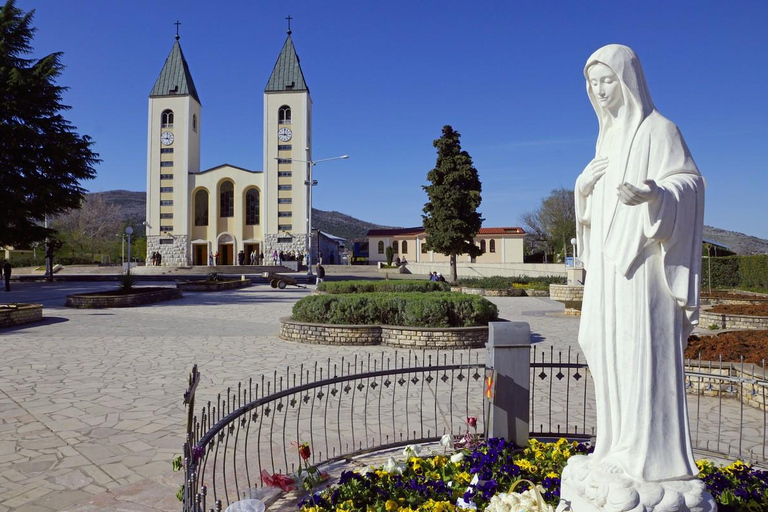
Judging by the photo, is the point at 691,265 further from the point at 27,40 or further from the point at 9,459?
the point at 27,40

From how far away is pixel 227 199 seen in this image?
59.7m

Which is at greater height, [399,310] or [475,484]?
[399,310]

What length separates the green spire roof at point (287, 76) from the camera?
5684 centimetres

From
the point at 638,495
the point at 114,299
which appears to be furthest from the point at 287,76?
the point at 638,495

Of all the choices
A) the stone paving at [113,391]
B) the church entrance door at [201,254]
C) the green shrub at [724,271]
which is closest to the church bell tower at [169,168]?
the church entrance door at [201,254]

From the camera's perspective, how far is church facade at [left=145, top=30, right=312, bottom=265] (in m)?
55.6

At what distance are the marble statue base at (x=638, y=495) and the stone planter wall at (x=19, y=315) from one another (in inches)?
596

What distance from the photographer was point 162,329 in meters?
13.6

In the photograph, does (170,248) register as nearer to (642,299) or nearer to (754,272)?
(754,272)

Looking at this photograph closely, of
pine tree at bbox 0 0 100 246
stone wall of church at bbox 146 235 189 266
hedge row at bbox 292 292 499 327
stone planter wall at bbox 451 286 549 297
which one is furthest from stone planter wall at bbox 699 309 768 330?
stone wall of church at bbox 146 235 189 266

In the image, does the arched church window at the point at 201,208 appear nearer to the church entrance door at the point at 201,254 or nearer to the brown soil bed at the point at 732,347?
the church entrance door at the point at 201,254

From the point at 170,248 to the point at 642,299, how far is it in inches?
2342

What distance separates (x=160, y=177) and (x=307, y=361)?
5411 centimetres

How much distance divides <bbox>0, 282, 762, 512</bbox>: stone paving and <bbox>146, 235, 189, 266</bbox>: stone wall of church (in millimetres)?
41739
